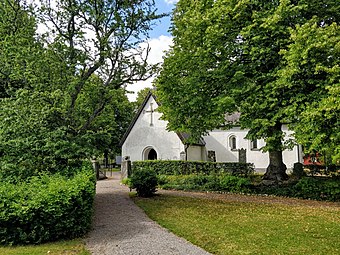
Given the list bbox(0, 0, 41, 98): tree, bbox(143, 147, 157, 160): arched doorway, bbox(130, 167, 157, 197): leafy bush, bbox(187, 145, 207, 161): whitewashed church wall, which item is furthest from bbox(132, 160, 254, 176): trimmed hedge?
bbox(0, 0, 41, 98): tree

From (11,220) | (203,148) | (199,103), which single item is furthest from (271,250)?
(203,148)

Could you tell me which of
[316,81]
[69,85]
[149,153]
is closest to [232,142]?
[149,153]

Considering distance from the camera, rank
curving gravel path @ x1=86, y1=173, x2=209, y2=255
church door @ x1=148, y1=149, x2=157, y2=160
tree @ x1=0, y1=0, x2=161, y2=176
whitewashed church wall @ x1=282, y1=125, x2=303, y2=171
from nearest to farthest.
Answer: curving gravel path @ x1=86, y1=173, x2=209, y2=255 → tree @ x1=0, y1=0, x2=161, y2=176 → whitewashed church wall @ x1=282, y1=125, x2=303, y2=171 → church door @ x1=148, y1=149, x2=157, y2=160

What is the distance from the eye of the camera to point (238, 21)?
15.4 metres

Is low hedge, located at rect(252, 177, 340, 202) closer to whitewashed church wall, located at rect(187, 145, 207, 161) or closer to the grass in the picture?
the grass

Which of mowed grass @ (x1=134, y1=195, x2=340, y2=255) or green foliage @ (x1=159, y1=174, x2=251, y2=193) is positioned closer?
mowed grass @ (x1=134, y1=195, x2=340, y2=255)

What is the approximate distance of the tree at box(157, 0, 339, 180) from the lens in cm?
1409

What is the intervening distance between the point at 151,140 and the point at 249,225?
21193mm

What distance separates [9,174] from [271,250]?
29.4 feet

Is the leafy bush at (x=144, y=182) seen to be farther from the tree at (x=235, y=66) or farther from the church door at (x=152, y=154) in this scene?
the church door at (x=152, y=154)

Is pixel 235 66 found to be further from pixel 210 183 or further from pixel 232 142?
pixel 232 142

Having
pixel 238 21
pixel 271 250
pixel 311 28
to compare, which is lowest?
pixel 271 250

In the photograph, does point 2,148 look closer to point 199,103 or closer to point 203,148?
point 199,103

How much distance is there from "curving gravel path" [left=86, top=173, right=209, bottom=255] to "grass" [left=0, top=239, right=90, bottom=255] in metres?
0.25
